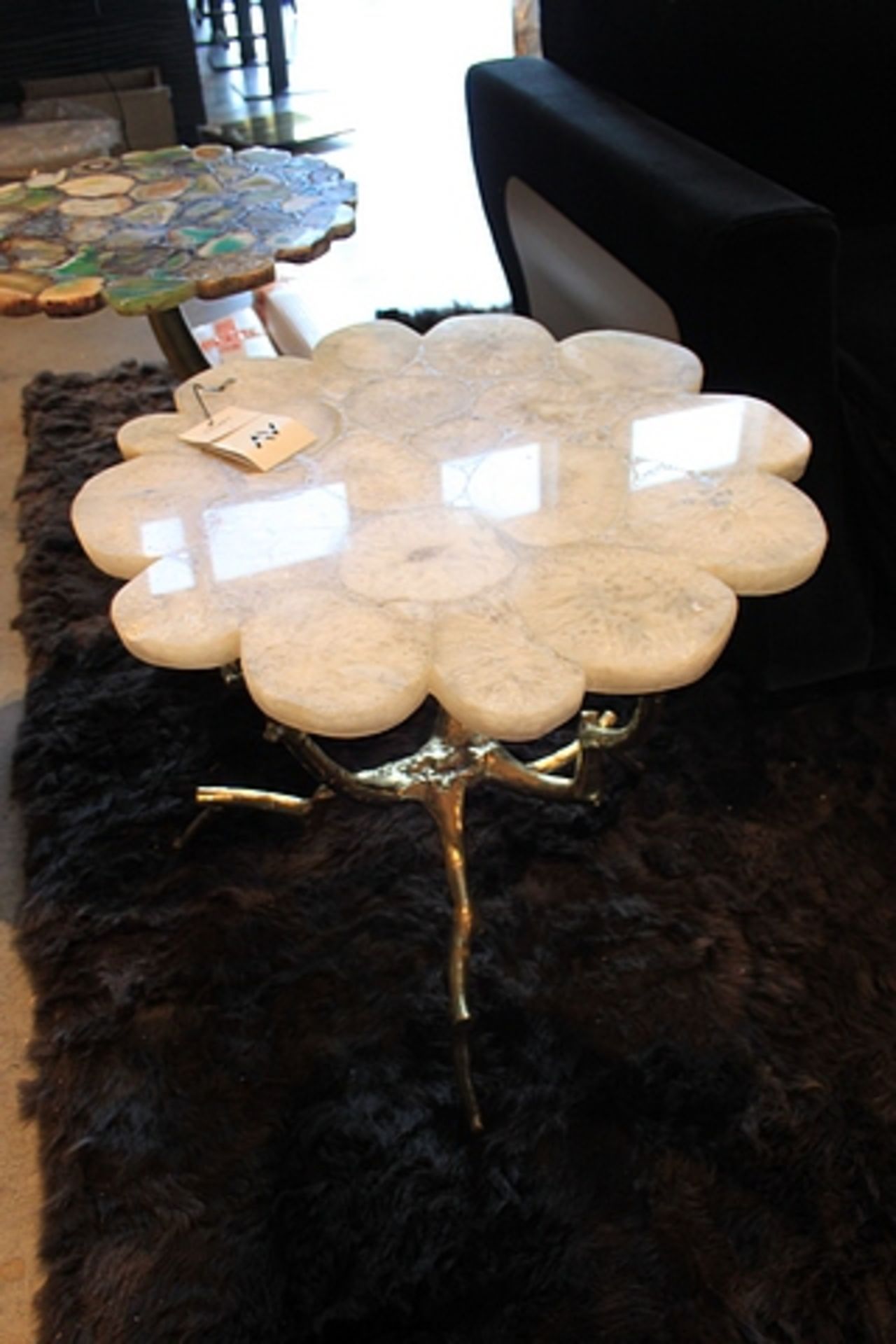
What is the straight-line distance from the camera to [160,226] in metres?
1.32

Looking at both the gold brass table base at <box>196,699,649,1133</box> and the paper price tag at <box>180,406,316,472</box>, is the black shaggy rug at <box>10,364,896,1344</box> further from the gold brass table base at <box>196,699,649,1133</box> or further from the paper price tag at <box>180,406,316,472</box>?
the paper price tag at <box>180,406,316,472</box>

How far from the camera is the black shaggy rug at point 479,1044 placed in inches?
34.1

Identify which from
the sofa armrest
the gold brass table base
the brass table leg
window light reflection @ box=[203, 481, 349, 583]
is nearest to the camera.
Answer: window light reflection @ box=[203, 481, 349, 583]

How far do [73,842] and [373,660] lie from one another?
0.62 metres

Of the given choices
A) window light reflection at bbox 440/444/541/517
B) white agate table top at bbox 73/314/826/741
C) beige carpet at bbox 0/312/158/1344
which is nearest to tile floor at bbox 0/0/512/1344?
beige carpet at bbox 0/312/158/1344

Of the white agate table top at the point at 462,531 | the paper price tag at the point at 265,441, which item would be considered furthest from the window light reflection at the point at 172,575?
the paper price tag at the point at 265,441

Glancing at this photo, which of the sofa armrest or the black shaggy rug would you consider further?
the sofa armrest

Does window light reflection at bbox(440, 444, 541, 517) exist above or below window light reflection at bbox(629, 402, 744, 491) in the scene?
below

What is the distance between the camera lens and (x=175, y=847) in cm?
122

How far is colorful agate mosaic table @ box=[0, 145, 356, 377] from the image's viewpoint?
3.93 ft

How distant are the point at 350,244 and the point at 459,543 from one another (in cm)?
215

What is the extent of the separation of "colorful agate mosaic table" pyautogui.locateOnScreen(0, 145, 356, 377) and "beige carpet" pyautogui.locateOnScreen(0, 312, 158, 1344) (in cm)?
50

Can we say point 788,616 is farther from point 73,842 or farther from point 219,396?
point 73,842

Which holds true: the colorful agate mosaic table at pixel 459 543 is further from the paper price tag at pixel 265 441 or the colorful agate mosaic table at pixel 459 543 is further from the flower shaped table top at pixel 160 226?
the flower shaped table top at pixel 160 226
